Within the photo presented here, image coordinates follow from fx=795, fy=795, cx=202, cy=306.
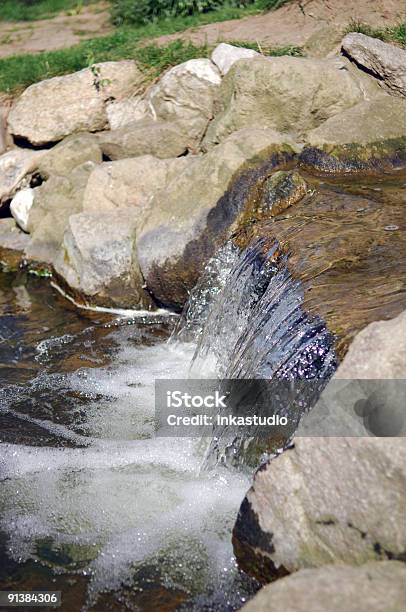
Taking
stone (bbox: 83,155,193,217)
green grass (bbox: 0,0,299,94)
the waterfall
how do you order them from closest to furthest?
the waterfall, stone (bbox: 83,155,193,217), green grass (bbox: 0,0,299,94)

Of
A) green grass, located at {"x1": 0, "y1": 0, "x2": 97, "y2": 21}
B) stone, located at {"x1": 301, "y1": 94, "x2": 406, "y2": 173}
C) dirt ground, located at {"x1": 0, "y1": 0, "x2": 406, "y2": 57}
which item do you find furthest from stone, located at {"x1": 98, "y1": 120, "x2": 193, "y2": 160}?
green grass, located at {"x1": 0, "y1": 0, "x2": 97, "y2": 21}

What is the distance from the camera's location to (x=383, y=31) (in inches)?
339

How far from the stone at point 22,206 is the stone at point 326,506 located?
5724 millimetres

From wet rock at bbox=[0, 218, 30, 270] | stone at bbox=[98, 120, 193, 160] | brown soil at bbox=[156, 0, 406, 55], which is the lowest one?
wet rock at bbox=[0, 218, 30, 270]

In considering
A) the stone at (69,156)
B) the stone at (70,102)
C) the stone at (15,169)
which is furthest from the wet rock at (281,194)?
the stone at (70,102)

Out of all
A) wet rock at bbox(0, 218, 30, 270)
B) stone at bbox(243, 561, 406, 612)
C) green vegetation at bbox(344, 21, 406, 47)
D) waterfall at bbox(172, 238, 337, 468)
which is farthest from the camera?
green vegetation at bbox(344, 21, 406, 47)

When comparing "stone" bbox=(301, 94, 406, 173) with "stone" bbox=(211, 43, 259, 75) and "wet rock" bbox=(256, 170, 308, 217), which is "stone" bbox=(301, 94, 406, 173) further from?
"stone" bbox=(211, 43, 259, 75)

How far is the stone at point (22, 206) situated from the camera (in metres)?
8.34

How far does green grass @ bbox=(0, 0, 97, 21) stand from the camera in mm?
12602

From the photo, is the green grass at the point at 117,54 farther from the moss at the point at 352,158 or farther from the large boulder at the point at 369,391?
the large boulder at the point at 369,391

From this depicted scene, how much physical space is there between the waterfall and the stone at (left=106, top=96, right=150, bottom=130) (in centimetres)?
344

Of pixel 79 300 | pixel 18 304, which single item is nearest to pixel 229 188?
pixel 79 300

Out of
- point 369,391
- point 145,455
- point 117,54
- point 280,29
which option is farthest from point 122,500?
point 280,29

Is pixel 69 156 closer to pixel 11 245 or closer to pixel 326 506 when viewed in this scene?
pixel 11 245
